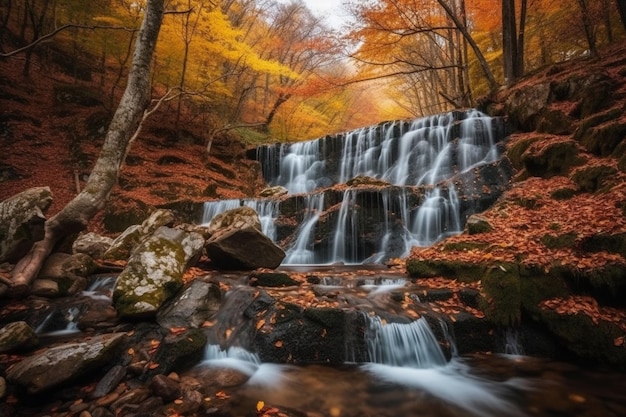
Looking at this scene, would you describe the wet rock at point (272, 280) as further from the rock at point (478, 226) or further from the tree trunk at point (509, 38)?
the tree trunk at point (509, 38)

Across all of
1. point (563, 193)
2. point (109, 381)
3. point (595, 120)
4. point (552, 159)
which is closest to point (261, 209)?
point (109, 381)

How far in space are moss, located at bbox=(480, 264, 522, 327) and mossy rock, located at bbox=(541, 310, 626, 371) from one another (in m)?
0.38

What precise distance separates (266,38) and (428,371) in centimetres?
2248

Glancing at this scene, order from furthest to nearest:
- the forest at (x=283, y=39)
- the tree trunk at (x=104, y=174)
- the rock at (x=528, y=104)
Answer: the forest at (x=283, y=39) < the rock at (x=528, y=104) < the tree trunk at (x=104, y=174)

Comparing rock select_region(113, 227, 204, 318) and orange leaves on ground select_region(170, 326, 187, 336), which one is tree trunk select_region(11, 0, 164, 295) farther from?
orange leaves on ground select_region(170, 326, 187, 336)

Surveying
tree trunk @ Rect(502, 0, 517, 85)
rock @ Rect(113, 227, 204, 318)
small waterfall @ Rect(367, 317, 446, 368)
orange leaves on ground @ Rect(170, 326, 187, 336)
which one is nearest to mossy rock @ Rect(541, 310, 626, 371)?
small waterfall @ Rect(367, 317, 446, 368)

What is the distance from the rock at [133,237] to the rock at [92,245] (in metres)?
0.24

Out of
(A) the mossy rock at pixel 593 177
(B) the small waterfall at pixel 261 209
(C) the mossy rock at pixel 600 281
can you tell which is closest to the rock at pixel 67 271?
(B) the small waterfall at pixel 261 209

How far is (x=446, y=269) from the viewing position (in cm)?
562

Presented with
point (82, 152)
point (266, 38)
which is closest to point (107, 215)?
point (82, 152)

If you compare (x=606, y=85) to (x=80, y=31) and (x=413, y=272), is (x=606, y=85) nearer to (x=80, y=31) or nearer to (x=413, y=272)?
(x=413, y=272)

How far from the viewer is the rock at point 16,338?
3.77m

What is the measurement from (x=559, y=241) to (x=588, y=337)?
64.5 inches

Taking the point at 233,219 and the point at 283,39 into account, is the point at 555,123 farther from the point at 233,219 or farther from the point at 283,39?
the point at 283,39
